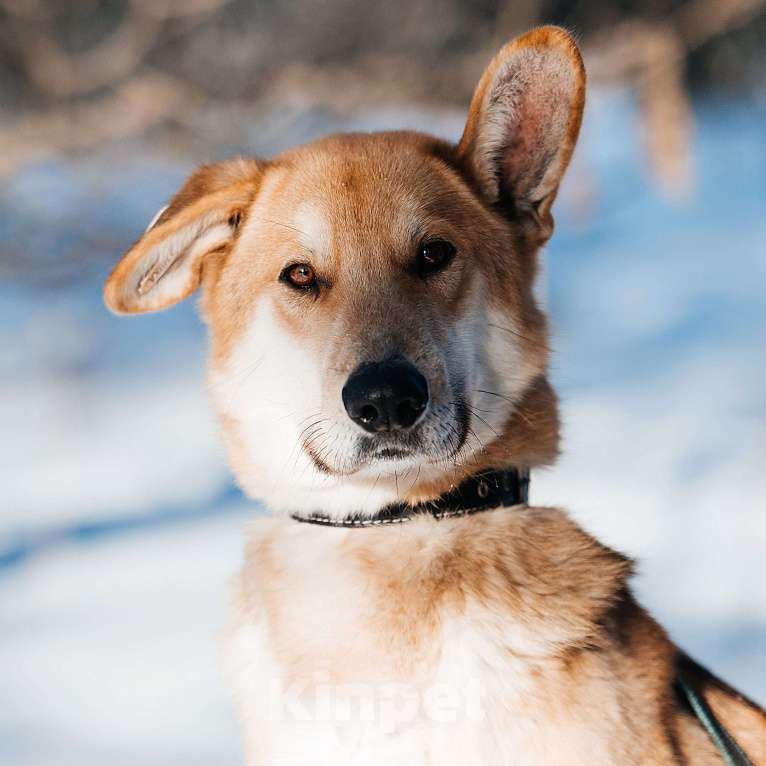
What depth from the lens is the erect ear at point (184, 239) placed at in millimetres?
2193

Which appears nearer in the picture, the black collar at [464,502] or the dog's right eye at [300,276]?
the black collar at [464,502]

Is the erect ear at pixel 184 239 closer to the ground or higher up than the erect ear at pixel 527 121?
closer to the ground

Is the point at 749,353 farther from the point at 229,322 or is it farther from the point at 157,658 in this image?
the point at 229,322

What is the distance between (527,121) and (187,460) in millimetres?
4718

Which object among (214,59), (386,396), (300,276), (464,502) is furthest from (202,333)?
(386,396)

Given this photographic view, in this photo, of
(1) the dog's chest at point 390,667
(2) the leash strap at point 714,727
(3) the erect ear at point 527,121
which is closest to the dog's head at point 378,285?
(3) the erect ear at point 527,121

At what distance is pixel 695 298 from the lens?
951 cm

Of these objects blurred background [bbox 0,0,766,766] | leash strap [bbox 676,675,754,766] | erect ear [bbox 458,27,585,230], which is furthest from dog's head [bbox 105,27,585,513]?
leash strap [bbox 676,675,754,766]

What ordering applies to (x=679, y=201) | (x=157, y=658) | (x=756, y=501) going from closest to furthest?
(x=157, y=658), (x=756, y=501), (x=679, y=201)

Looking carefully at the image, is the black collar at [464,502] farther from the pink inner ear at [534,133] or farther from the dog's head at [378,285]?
the pink inner ear at [534,133]

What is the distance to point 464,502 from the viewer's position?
2.09 metres

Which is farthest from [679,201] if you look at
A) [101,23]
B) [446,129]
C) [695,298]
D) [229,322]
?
[229,322]

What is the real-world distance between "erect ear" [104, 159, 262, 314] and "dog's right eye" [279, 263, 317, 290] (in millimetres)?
235

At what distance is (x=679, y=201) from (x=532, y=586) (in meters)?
12.1
